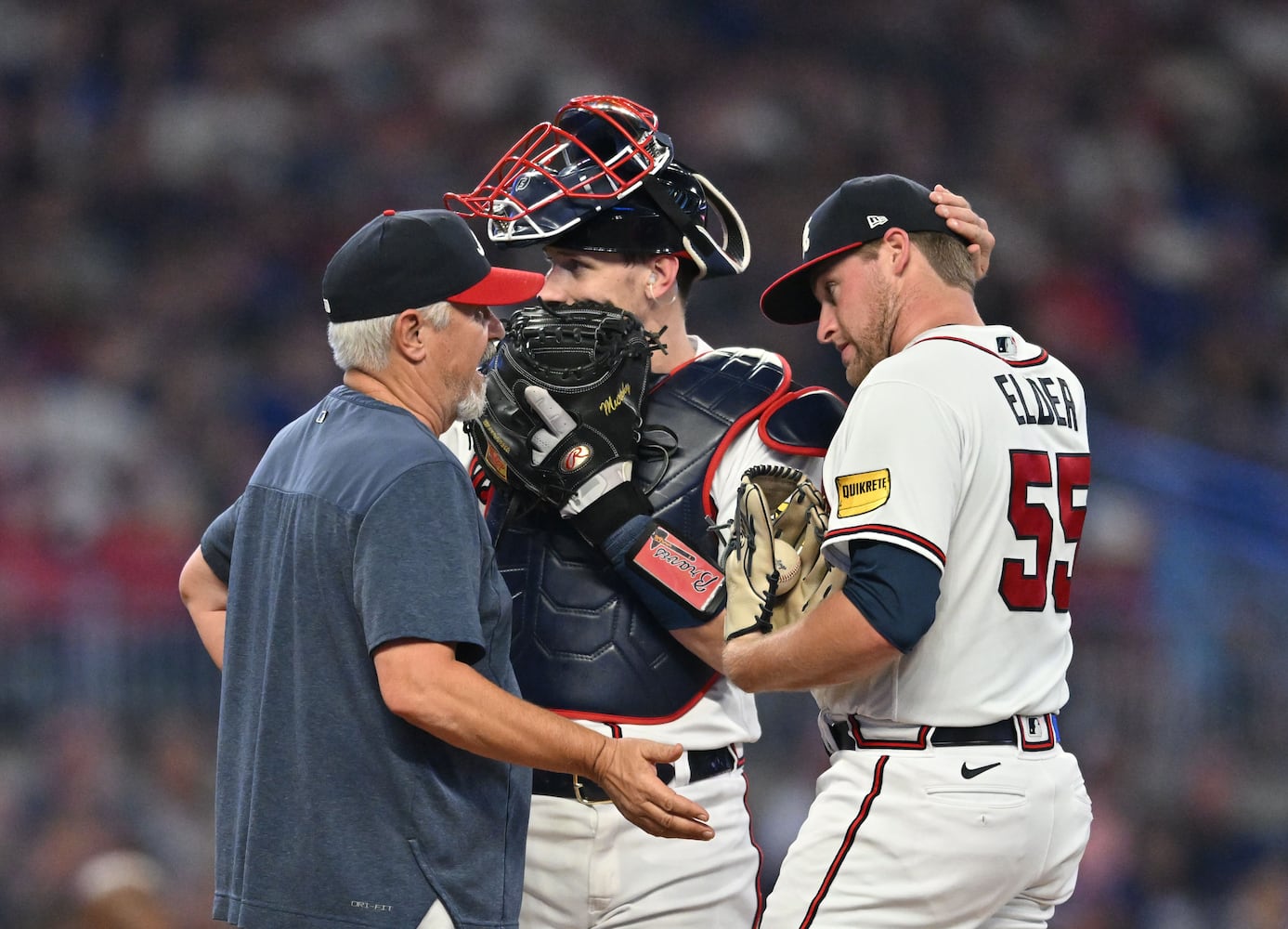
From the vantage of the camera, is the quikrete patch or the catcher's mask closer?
the quikrete patch

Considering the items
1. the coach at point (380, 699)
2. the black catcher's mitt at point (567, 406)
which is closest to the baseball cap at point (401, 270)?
the coach at point (380, 699)

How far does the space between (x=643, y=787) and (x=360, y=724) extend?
1.43ft

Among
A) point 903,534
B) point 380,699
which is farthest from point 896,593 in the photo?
point 380,699

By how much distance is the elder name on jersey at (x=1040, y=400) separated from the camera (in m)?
2.48

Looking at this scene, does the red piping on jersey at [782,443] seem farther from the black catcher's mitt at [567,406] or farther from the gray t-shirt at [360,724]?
the gray t-shirt at [360,724]

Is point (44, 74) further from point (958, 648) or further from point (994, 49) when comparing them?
point (958, 648)

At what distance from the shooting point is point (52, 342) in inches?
266

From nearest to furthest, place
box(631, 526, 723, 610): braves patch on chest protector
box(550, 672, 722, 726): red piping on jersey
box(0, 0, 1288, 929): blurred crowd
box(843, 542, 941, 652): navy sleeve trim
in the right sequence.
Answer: box(843, 542, 941, 652): navy sleeve trim
box(631, 526, 723, 610): braves patch on chest protector
box(550, 672, 722, 726): red piping on jersey
box(0, 0, 1288, 929): blurred crowd

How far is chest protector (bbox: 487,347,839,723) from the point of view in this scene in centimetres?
272

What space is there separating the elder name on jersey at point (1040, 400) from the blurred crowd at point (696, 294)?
7.74ft

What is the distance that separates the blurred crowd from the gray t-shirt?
1.47 metres

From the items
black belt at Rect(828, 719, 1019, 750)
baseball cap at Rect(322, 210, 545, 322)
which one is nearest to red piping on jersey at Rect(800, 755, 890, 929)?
black belt at Rect(828, 719, 1019, 750)

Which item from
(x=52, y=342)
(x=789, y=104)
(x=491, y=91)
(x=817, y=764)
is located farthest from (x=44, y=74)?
(x=817, y=764)

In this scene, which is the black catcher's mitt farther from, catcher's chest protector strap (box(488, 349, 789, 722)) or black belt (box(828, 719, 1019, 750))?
black belt (box(828, 719, 1019, 750))
